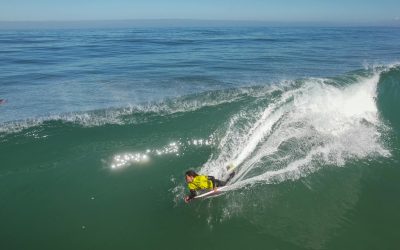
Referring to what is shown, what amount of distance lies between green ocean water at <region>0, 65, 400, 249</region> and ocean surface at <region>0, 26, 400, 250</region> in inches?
1.9

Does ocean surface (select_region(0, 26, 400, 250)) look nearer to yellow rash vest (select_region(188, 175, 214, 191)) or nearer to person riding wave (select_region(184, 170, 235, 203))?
person riding wave (select_region(184, 170, 235, 203))

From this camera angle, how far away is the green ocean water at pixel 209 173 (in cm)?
1052

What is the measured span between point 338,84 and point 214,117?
Result: 11.6 meters

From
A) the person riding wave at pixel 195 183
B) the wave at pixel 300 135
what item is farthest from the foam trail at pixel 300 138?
the person riding wave at pixel 195 183

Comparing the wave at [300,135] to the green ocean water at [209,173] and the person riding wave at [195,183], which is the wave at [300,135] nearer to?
the green ocean water at [209,173]

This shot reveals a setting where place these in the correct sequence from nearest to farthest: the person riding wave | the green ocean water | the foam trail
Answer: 1. the green ocean water
2. the person riding wave
3. the foam trail

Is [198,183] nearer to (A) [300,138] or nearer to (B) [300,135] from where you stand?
(A) [300,138]

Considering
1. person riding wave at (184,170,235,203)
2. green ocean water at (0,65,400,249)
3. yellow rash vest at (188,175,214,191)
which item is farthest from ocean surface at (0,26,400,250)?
yellow rash vest at (188,175,214,191)

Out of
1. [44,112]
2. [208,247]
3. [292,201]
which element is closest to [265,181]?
[292,201]

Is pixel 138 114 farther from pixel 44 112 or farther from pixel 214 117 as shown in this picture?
pixel 44 112

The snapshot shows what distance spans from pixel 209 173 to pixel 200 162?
2.70 ft

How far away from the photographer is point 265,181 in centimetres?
1279

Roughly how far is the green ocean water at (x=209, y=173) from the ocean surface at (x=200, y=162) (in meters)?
0.05

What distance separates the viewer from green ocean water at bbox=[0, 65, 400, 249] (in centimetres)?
1052
